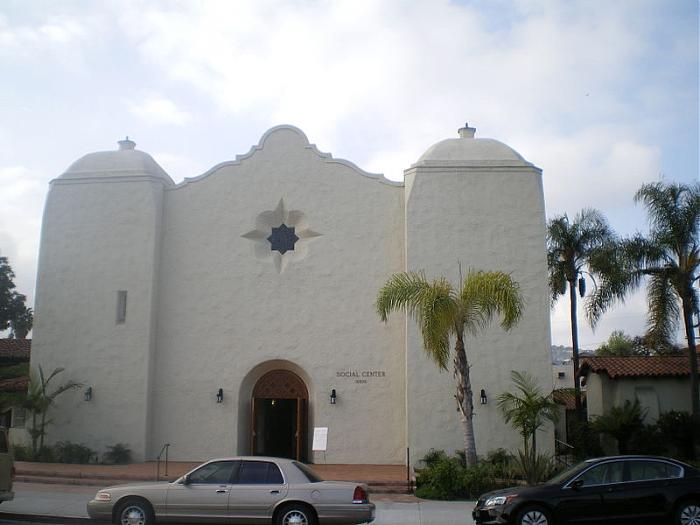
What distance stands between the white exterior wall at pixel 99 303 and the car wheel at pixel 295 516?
1107 cm

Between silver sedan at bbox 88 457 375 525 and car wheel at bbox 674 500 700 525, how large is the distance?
4.83 metres

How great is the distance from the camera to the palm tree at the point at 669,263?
A: 66.9ft

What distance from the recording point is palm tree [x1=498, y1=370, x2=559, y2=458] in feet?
58.6

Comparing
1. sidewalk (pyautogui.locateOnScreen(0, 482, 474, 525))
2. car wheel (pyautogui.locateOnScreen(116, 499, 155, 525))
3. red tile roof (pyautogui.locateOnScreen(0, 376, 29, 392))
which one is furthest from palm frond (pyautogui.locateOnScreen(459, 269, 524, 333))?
red tile roof (pyautogui.locateOnScreen(0, 376, 29, 392))

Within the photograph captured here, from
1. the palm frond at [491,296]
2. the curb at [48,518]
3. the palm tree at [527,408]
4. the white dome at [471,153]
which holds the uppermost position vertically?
the white dome at [471,153]

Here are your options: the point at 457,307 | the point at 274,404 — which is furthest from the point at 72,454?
the point at 457,307

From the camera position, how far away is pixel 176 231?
74.1 feet

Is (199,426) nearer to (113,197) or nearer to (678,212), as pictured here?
(113,197)

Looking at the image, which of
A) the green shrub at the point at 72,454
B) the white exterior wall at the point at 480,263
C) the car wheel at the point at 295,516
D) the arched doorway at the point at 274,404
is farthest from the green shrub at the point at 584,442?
the green shrub at the point at 72,454

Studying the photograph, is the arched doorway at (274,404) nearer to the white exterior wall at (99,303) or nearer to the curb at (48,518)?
the white exterior wall at (99,303)

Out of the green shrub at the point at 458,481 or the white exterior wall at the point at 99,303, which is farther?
the white exterior wall at the point at 99,303

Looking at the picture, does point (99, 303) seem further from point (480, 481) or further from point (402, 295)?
point (480, 481)

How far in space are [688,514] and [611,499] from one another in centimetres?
122

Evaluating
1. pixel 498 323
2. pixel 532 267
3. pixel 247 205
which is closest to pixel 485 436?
pixel 498 323
